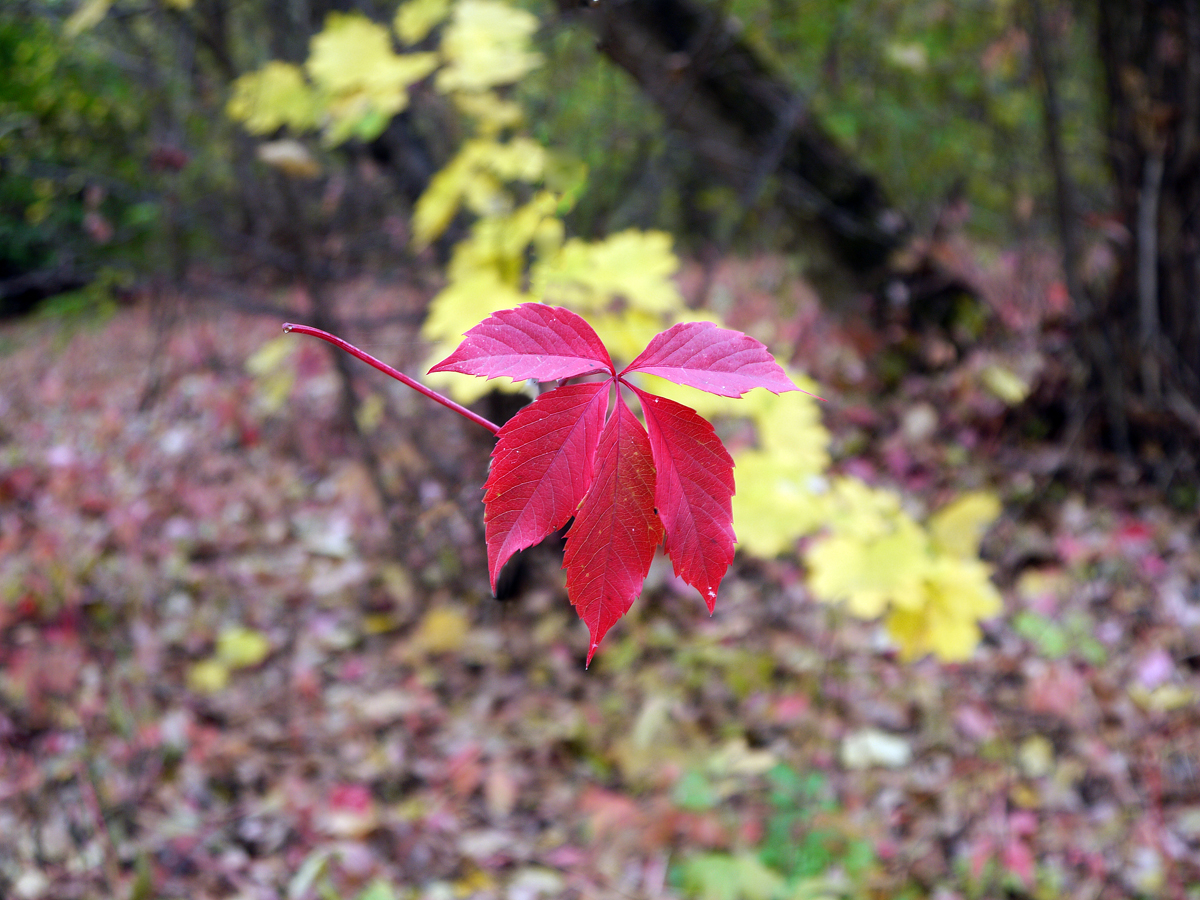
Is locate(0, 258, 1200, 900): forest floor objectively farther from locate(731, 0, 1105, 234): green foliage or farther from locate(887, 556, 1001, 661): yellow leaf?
locate(731, 0, 1105, 234): green foliage

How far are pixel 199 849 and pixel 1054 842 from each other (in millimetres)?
2299

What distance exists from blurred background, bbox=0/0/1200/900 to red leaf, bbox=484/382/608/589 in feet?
2.02

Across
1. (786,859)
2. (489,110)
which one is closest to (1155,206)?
(489,110)

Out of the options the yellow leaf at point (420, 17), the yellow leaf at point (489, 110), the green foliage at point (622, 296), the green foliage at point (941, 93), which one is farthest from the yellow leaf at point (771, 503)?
the green foliage at point (941, 93)

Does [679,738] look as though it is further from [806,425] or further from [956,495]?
[956,495]

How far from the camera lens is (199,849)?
1.94 metres

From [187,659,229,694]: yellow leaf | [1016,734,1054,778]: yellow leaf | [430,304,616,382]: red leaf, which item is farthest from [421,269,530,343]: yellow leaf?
[1016,734,1054,778]: yellow leaf

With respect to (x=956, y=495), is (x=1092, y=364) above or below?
above

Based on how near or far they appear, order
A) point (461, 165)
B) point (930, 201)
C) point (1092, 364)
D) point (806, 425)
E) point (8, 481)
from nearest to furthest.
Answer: point (806, 425), point (461, 165), point (1092, 364), point (8, 481), point (930, 201)

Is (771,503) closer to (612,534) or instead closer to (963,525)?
(963,525)

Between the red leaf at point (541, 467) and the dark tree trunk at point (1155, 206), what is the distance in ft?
9.87

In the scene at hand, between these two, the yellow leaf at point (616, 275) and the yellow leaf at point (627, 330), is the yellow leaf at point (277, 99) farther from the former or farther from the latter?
the yellow leaf at point (627, 330)

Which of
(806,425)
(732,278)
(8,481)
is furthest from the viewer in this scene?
(732,278)

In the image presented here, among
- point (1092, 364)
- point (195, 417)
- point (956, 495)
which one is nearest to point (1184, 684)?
point (956, 495)
